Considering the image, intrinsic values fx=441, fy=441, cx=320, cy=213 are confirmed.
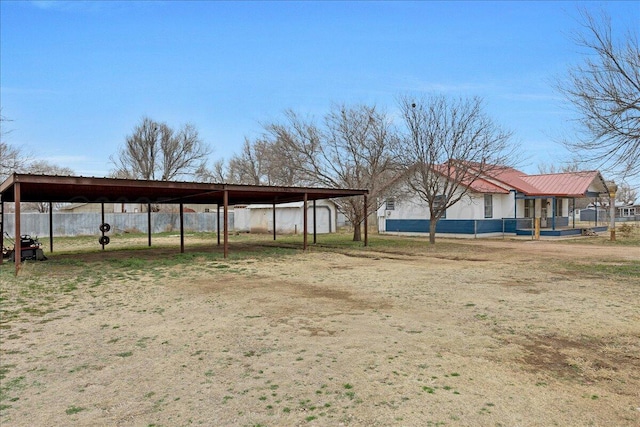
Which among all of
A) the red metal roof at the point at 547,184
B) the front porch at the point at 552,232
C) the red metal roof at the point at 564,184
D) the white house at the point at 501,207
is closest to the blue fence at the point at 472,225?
the white house at the point at 501,207

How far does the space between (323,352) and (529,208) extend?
25621mm

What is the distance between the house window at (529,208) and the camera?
26.7m

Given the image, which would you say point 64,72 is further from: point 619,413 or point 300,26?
point 619,413

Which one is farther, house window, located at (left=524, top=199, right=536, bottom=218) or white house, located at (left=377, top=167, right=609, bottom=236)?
house window, located at (left=524, top=199, right=536, bottom=218)

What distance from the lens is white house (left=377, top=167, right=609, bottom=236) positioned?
24016mm

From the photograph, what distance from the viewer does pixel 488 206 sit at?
2456 cm

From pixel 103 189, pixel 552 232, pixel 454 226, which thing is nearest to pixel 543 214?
pixel 552 232

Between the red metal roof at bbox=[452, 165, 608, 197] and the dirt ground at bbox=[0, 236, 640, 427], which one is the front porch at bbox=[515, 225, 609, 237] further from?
the dirt ground at bbox=[0, 236, 640, 427]

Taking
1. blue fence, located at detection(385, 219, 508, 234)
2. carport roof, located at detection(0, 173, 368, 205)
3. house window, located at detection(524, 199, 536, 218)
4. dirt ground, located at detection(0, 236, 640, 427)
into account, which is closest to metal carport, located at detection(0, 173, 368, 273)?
carport roof, located at detection(0, 173, 368, 205)

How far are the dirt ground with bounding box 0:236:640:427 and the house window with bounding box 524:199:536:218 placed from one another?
17.8 meters

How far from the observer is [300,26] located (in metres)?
12.1

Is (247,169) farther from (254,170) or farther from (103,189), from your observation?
(103,189)

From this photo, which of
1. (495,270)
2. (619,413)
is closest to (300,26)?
(495,270)

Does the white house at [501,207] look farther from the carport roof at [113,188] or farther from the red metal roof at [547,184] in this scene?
the carport roof at [113,188]
